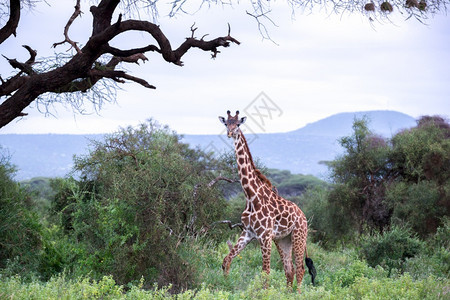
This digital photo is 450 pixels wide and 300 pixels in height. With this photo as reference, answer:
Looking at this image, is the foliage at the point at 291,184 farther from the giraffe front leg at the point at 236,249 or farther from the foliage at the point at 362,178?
the giraffe front leg at the point at 236,249

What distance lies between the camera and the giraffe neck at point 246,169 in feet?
36.9

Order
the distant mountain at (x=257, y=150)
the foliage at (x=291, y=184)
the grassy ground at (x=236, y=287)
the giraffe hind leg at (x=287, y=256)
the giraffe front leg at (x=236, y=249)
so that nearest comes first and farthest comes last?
the grassy ground at (x=236, y=287) < the giraffe front leg at (x=236, y=249) < the giraffe hind leg at (x=287, y=256) < the foliage at (x=291, y=184) < the distant mountain at (x=257, y=150)

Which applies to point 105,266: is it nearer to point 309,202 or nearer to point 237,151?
point 237,151

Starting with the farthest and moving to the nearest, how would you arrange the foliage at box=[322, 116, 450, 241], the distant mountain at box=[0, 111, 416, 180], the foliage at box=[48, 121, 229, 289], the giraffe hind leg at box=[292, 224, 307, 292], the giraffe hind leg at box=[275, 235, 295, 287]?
the distant mountain at box=[0, 111, 416, 180]
the foliage at box=[322, 116, 450, 241]
the giraffe hind leg at box=[292, 224, 307, 292]
the giraffe hind leg at box=[275, 235, 295, 287]
the foliage at box=[48, 121, 229, 289]

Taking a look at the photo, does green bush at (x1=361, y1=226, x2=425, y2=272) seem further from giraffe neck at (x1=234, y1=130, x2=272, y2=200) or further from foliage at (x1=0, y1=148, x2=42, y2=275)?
foliage at (x1=0, y1=148, x2=42, y2=275)

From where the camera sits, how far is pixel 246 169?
11.3 m

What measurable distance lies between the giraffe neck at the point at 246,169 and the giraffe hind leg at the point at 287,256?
1.40m

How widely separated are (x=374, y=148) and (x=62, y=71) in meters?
17.1

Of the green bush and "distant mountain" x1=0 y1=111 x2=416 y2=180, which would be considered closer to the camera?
the green bush

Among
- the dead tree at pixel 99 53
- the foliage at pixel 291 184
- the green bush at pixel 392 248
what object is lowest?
the foliage at pixel 291 184

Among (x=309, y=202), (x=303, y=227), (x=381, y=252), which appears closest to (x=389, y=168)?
(x=309, y=202)

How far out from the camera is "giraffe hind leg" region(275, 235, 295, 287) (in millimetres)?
11539

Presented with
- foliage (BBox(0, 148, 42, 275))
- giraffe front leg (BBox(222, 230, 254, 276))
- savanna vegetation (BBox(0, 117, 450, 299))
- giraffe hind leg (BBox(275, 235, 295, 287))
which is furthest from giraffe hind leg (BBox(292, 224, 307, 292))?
foliage (BBox(0, 148, 42, 275))

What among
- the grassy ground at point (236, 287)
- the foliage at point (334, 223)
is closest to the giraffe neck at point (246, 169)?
the grassy ground at point (236, 287)
